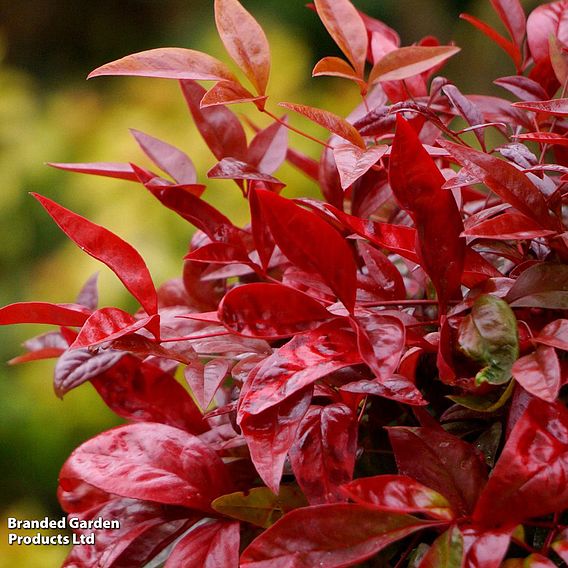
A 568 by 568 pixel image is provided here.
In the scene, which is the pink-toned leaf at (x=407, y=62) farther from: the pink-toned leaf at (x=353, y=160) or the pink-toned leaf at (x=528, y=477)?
the pink-toned leaf at (x=528, y=477)

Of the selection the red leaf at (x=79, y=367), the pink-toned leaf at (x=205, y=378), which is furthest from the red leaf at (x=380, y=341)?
the red leaf at (x=79, y=367)

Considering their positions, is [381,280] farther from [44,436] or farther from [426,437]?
[44,436]

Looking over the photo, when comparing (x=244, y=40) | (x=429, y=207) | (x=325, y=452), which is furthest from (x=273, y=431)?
(x=244, y=40)

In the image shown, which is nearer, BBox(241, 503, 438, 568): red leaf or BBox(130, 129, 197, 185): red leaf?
BBox(241, 503, 438, 568): red leaf

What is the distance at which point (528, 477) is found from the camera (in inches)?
14.8

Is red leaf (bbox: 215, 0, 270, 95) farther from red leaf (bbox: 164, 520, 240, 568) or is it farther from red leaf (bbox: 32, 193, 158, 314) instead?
red leaf (bbox: 164, 520, 240, 568)

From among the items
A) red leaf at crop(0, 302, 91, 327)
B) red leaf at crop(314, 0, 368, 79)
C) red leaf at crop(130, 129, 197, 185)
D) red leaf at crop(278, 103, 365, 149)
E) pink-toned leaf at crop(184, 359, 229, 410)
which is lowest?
pink-toned leaf at crop(184, 359, 229, 410)

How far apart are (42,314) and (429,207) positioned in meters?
0.24

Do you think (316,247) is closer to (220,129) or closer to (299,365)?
(299,365)

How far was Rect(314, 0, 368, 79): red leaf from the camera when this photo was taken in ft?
1.66

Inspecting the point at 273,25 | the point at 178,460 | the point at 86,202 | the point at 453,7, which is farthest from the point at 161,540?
the point at 453,7

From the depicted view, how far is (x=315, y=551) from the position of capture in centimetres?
38

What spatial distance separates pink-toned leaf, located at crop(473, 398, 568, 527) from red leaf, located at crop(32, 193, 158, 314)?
8.6 inches

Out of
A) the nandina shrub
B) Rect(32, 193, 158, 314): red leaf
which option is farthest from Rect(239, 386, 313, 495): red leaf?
Rect(32, 193, 158, 314): red leaf
